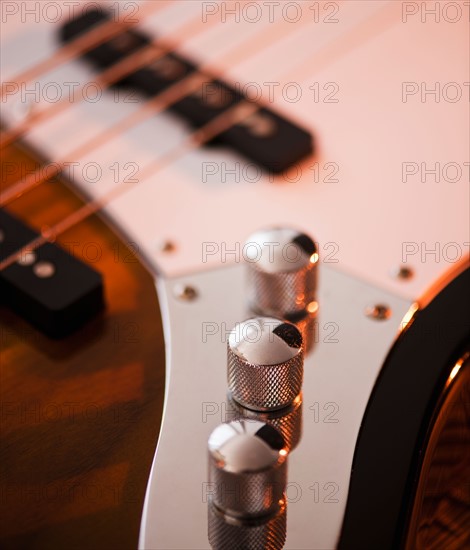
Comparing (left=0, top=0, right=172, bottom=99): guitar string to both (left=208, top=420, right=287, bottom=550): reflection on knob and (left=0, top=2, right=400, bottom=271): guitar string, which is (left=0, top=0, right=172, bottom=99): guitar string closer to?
(left=0, top=2, right=400, bottom=271): guitar string

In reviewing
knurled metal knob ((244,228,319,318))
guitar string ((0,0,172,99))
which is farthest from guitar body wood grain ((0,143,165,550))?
guitar string ((0,0,172,99))

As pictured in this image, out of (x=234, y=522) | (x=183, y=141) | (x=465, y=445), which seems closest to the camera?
(x=234, y=522)

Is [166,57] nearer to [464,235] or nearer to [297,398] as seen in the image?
[464,235]

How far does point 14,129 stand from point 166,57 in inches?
8.7

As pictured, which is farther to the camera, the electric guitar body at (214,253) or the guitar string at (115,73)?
Result: the guitar string at (115,73)

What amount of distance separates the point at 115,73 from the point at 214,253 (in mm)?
345

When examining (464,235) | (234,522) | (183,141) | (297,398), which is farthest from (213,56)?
(234,522)

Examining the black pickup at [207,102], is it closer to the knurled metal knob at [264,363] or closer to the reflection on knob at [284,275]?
the reflection on knob at [284,275]

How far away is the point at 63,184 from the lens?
1085 mm

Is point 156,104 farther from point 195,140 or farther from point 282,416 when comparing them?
point 282,416

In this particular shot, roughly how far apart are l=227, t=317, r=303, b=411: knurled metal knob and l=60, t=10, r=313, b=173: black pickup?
0.32 m

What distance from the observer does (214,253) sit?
101 centimetres

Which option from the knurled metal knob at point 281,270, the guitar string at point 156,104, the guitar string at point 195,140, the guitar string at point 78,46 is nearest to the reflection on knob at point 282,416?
the knurled metal knob at point 281,270

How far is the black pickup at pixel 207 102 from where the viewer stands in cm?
110
